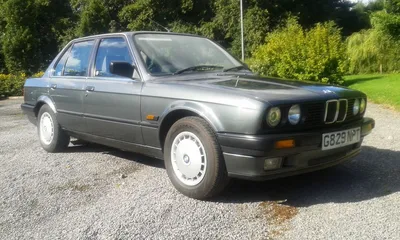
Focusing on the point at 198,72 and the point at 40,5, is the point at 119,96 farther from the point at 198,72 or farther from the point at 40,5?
the point at 40,5

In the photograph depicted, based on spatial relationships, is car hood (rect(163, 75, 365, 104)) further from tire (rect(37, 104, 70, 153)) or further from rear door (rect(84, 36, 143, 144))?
tire (rect(37, 104, 70, 153))

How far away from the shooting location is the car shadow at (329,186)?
371 centimetres

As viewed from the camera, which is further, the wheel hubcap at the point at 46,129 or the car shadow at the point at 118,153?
the wheel hubcap at the point at 46,129

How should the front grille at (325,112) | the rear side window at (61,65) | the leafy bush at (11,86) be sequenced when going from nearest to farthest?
1. the front grille at (325,112)
2. the rear side window at (61,65)
3. the leafy bush at (11,86)

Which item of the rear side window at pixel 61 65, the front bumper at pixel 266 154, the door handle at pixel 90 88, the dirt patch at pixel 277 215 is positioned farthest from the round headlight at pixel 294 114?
the rear side window at pixel 61 65

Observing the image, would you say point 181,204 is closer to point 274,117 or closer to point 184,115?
point 184,115

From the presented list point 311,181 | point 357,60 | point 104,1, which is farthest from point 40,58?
point 311,181

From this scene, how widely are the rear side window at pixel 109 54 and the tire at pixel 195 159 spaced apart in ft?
3.86

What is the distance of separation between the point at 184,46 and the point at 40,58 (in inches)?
1200

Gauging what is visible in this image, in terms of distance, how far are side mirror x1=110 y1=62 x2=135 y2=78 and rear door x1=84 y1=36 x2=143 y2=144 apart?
7cm

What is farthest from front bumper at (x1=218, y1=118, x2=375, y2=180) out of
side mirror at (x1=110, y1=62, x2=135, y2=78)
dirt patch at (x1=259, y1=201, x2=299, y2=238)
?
side mirror at (x1=110, y1=62, x2=135, y2=78)

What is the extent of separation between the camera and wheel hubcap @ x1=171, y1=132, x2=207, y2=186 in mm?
3719

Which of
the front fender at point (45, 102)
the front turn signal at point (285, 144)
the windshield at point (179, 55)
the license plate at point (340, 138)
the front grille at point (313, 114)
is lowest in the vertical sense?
the license plate at point (340, 138)

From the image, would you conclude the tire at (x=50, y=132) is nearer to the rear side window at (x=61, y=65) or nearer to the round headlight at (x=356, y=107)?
the rear side window at (x=61, y=65)
